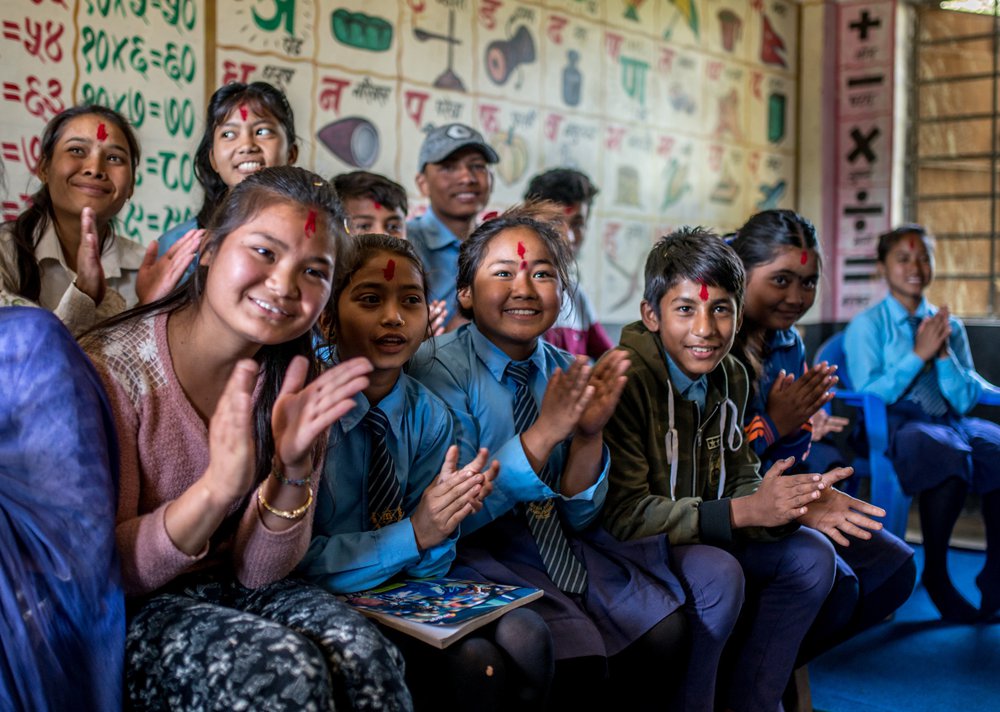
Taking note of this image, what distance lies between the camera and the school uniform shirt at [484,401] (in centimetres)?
181

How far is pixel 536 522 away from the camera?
1872mm

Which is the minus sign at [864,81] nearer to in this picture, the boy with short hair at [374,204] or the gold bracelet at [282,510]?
the boy with short hair at [374,204]

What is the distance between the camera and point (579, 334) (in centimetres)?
309

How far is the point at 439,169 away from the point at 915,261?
67.5 inches

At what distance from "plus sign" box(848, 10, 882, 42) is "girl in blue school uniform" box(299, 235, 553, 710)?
13.3ft

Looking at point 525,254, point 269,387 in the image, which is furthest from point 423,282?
point 269,387

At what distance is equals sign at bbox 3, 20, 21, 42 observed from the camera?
2.57 m

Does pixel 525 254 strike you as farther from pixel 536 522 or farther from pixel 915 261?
pixel 915 261

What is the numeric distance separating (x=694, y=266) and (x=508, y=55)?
2.08 m

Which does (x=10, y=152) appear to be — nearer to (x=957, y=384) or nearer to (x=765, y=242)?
(x=765, y=242)

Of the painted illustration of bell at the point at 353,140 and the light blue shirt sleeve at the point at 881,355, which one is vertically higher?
the painted illustration of bell at the point at 353,140

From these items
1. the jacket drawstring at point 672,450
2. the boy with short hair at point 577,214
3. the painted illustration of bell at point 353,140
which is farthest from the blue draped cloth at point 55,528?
the painted illustration of bell at point 353,140

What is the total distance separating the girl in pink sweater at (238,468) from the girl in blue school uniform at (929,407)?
2264mm

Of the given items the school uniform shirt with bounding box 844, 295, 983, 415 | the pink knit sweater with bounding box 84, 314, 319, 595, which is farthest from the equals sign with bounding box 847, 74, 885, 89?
the pink knit sweater with bounding box 84, 314, 319, 595
